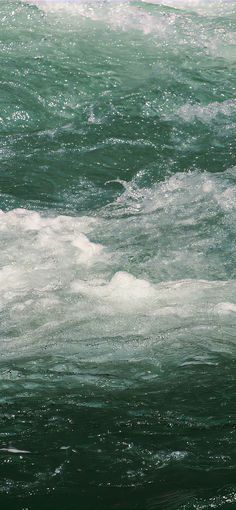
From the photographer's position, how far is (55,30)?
986 centimetres

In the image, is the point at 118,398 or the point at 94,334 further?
the point at 94,334

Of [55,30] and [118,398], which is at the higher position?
[55,30]

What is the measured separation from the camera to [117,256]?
5672 millimetres

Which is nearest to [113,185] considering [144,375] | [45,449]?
[144,375]

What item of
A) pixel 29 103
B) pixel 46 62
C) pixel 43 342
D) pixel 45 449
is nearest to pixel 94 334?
pixel 43 342

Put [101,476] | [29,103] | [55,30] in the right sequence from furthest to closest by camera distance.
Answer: [55,30] → [29,103] → [101,476]

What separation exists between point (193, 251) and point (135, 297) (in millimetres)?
859

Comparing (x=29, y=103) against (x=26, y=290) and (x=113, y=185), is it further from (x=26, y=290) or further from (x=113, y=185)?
(x=26, y=290)

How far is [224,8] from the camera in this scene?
11070 mm

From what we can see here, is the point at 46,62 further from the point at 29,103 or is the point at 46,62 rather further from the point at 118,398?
the point at 118,398

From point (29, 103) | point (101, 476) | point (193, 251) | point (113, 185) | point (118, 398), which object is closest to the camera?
point (101, 476)

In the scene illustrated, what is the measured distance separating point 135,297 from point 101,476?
6.09ft

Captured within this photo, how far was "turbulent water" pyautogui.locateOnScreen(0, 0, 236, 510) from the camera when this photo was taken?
337cm

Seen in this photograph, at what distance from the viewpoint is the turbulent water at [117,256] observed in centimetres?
337
